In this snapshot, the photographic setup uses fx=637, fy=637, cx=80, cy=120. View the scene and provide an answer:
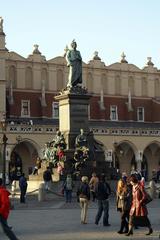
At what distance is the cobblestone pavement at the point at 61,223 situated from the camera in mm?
16625

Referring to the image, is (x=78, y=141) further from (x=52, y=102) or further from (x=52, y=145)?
(x=52, y=102)

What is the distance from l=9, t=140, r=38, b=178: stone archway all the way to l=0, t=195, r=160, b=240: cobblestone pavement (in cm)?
3572

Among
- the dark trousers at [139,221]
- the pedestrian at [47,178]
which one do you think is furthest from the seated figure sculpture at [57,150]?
the dark trousers at [139,221]

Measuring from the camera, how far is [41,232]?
57.2 feet

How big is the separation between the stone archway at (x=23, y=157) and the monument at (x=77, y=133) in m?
30.4

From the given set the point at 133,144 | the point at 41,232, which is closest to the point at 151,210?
the point at 41,232

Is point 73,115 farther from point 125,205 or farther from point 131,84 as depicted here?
point 131,84

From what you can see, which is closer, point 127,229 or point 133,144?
point 127,229

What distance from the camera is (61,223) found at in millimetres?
19969

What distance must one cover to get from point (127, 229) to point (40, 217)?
18.5 feet

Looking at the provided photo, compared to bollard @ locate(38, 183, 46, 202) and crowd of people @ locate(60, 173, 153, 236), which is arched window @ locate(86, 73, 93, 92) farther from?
crowd of people @ locate(60, 173, 153, 236)

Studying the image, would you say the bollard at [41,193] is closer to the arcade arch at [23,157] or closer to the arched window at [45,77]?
the arcade arch at [23,157]

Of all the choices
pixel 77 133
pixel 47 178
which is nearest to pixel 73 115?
pixel 77 133

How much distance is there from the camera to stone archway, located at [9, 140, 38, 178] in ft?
214
